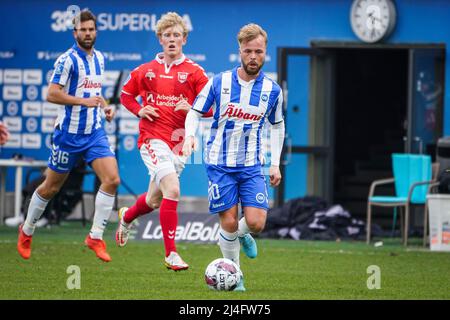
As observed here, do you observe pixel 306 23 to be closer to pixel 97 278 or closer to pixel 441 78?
pixel 441 78

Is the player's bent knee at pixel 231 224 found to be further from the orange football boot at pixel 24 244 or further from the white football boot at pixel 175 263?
the orange football boot at pixel 24 244

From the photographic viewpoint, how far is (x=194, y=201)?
20.2 meters

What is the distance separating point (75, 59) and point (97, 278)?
2311mm

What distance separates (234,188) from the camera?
34.4ft

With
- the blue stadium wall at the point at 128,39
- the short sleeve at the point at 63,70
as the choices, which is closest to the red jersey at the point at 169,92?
the short sleeve at the point at 63,70

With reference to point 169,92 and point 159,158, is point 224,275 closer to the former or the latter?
point 159,158

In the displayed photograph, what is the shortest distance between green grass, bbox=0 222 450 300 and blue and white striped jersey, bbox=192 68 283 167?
3.65ft

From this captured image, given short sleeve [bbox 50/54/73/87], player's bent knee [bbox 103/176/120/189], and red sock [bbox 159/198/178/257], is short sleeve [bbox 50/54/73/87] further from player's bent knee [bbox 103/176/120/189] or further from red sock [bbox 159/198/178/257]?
red sock [bbox 159/198/178/257]

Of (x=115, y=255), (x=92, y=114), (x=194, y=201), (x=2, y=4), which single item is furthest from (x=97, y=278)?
(x=2, y=4)

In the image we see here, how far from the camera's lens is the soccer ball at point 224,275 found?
10.0 meters

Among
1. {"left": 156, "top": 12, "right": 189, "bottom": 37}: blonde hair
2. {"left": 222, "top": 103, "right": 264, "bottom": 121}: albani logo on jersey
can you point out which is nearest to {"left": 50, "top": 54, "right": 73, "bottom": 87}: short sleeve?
{"left": 156, "top": 12, "right": 189, "bottom": 37}: blonde hair

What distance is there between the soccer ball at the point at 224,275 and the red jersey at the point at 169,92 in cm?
236

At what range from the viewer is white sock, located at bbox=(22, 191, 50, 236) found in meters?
12.7

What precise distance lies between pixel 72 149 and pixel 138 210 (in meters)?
0.93
